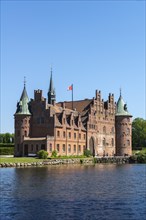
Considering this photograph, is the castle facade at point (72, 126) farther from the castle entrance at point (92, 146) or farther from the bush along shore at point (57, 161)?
the bush along shore at point (57, 161)

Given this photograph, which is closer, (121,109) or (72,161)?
(72,161)

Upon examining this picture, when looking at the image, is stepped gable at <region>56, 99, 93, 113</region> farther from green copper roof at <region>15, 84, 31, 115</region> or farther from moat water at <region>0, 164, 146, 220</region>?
moat water at <region>0, 164, 146, 220</region>

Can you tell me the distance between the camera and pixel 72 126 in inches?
3888

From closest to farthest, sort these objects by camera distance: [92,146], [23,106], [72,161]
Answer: [72,161] < [23,106] < [92,146]

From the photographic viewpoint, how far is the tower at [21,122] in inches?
3649

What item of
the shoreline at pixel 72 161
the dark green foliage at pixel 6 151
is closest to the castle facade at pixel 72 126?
the shoreline at pixel 72 161

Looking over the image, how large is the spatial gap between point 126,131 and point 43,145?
3499 centimetres

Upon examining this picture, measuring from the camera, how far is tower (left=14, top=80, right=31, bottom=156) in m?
92.7

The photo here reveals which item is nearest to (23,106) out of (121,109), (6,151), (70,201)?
(6,151)

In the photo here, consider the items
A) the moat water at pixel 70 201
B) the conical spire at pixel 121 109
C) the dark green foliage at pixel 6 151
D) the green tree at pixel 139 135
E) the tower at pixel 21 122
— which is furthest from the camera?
the green tree at pixel 139 135

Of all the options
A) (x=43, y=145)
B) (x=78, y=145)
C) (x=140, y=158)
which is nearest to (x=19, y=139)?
(x=43, y=145)

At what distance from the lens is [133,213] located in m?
26.8

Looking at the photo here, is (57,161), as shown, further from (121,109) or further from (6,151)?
(121,109)

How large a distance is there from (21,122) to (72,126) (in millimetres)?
12906
